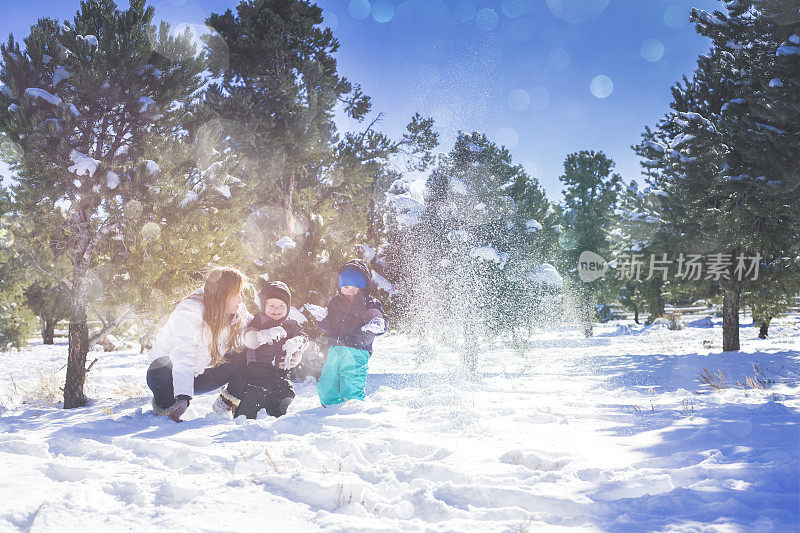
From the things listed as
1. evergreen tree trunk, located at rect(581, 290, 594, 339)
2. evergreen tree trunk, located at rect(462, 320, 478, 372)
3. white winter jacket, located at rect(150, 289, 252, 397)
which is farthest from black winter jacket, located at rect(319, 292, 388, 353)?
evergreen tree trunk, located at rect(581, 290, 594, 339)

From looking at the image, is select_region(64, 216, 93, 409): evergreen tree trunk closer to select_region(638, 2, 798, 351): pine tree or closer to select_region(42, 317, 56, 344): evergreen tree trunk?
select_region(638, 2, 798, 351): pine tree

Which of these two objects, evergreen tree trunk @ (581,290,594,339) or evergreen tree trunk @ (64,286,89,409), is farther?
evergreen tree trunk @ (581,290,594,339)

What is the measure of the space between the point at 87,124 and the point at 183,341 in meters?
3.65

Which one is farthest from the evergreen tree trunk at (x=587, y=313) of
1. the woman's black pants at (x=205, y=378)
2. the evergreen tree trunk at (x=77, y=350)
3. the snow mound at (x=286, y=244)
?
the evergreen tree trunk at (x=77, y=350)

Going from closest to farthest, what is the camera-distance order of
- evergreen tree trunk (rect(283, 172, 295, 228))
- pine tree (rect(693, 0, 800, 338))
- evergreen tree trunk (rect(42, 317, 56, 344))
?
pine tree (rect(693, 0, 800, 338)) → evergreen tree trunk (rect(283, 172, 295, 228)) → evergreen tree trunk (rect(42, 317, 56, 344))

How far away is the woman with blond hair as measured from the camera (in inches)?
162

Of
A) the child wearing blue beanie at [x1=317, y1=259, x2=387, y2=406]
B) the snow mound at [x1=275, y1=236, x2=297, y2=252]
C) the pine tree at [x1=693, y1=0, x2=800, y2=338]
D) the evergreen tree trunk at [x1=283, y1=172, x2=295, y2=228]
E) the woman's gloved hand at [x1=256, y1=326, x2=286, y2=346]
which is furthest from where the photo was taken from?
the evergreen tree trunk at [x1=283, y1=172, x2=295, y2=228]

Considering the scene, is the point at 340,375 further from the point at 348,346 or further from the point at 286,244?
the point at 286,244

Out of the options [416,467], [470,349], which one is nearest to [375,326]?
[416,467]

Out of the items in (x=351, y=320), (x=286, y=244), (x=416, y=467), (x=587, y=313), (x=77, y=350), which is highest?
(x=286, y=244)

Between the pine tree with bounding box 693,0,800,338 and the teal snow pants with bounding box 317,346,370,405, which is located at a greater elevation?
the pine tree with bounding box 693,0,800,338

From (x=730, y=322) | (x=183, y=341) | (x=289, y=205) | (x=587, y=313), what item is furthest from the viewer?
(x=587, y=313)

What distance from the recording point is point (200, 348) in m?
4.36

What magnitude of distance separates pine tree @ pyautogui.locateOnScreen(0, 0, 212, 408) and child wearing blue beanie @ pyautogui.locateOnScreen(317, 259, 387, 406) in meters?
3.02
